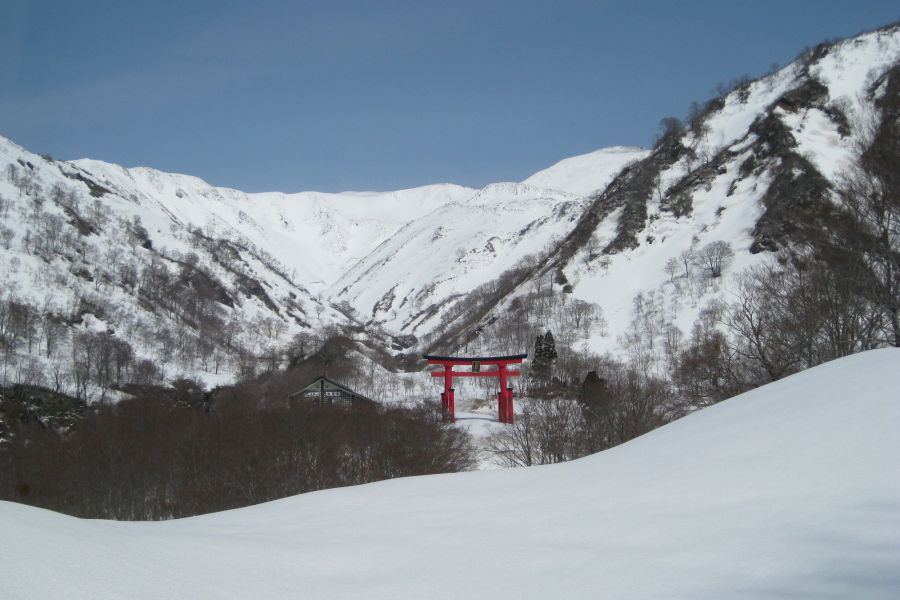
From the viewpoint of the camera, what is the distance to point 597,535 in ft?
20.2

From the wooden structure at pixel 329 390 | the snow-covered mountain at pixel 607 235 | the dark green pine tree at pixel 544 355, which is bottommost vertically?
the wooden structure at pixel 329 390

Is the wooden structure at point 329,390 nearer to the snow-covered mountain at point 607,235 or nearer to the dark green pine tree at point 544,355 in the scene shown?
the dark green pine tree at point 544,355

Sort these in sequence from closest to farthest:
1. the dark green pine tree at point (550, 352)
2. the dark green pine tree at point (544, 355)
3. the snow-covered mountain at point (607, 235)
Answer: the dark green pine tree at point (544, 355) → the dark green pine tree at point (550, 352) → the snow-covered mountain at point (607, 235)

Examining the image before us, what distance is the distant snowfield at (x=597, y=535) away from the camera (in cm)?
450

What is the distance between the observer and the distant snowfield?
4496 mm

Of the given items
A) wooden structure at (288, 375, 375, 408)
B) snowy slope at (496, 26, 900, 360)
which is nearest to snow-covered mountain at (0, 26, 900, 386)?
snowy slope at (496, 26, 900, 360)

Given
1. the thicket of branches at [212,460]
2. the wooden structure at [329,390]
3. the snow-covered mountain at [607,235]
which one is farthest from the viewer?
the snow-covered mountain at [607,235]

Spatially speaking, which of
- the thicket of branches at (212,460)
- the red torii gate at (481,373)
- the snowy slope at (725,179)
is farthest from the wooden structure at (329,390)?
the snowy slope at (725,179)

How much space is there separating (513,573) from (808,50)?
118846 mm

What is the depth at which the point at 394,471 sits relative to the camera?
81.7 feet

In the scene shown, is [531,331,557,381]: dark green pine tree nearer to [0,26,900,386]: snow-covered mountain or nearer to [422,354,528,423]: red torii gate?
[0,26,900,386]: snow-covered mountain

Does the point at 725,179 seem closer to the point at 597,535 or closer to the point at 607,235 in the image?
the point at 607,235

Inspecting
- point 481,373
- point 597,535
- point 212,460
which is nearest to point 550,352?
point 481,373

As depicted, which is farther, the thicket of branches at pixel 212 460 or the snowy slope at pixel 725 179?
the snowy slope at pixel 725 179
